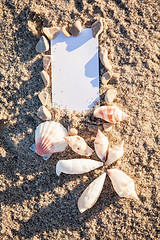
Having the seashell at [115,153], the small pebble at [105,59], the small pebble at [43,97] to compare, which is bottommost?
the seashell at [115,153]

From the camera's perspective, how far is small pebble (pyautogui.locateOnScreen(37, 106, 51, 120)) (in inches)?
49.8

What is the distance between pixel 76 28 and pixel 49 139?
0.56m

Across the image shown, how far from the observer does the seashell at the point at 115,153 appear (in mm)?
1232

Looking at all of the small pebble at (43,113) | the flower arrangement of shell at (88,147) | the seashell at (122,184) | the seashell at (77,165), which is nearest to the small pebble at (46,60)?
the flower arrangement of shell at (88,147)

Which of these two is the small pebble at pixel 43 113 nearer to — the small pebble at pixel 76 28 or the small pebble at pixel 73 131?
the small pebble at pixel 73 131

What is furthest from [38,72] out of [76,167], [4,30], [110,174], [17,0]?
[110,174]

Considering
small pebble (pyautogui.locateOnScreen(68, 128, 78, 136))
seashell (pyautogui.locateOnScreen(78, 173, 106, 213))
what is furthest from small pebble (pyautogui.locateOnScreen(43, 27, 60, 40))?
seashell (pyautogui.locateOnScreen(78, 173, 106, 213))

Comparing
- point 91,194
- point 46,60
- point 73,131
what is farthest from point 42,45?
point 91,194

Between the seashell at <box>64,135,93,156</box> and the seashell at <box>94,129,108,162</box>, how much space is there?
0.04 m

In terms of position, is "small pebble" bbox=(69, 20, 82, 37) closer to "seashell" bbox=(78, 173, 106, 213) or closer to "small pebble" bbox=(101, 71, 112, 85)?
"small pebble" bbox=(101, 71, 112, 85)

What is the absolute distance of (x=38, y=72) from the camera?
4.26 feet

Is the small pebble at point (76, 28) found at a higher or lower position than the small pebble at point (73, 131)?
higher

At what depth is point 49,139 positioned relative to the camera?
127 centimetres

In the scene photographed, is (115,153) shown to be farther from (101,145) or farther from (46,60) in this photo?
(46,60)
